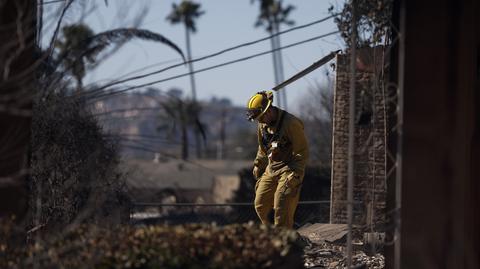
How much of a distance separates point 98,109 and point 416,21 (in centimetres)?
1079

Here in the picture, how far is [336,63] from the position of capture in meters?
14.2

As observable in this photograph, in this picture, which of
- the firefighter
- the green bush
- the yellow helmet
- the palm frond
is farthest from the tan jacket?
the palm frond

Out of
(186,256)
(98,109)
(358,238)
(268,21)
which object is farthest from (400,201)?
(268,21)

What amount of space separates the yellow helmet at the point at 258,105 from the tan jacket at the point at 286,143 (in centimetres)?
25

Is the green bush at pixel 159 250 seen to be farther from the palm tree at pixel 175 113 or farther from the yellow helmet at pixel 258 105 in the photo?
the palm tree at pixel 175 113

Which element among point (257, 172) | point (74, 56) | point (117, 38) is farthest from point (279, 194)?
point (74, 56)

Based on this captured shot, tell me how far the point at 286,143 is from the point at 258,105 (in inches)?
24.0

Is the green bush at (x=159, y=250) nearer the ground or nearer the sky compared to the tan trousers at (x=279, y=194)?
nearer the ground

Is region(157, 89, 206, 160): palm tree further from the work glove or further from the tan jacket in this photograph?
the tan jacket

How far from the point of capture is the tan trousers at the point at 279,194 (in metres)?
11.3

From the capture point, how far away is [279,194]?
11391mm

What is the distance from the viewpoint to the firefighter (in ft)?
37.3

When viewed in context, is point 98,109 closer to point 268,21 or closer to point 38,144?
point 38,144

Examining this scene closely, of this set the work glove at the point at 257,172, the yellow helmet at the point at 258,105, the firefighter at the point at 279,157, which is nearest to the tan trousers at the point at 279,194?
the firefighter at the point at 279,157
